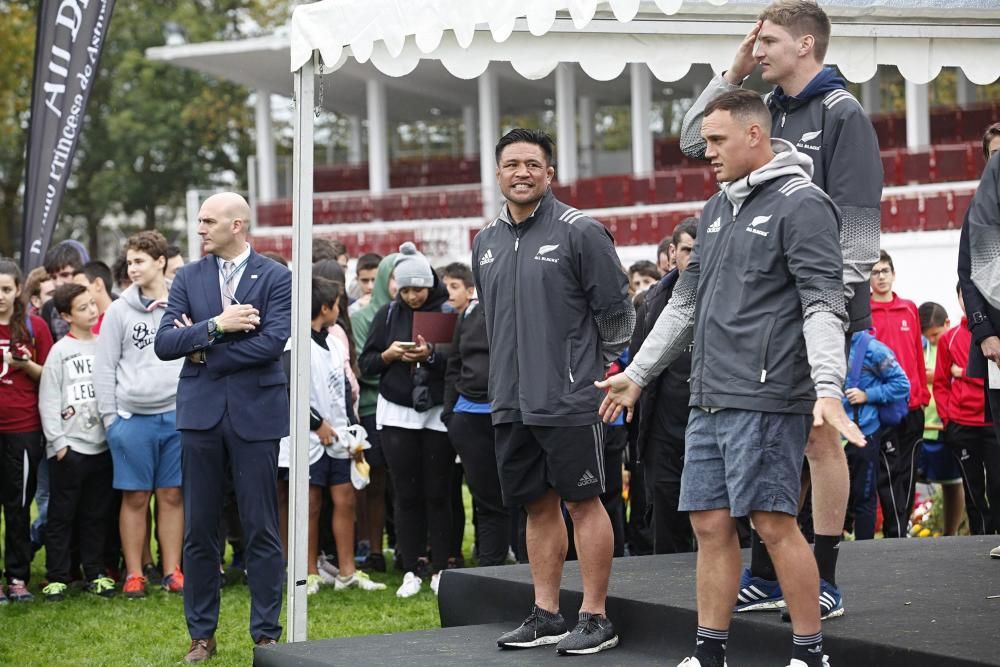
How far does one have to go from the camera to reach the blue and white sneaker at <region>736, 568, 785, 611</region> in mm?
5461

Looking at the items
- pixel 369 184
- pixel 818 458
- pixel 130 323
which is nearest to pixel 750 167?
pixel 818 458

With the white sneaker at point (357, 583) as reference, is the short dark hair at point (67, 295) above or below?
above

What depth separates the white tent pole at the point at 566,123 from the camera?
3048 cm

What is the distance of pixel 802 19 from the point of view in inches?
200

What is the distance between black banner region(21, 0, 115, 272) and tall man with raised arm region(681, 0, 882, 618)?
275 inches

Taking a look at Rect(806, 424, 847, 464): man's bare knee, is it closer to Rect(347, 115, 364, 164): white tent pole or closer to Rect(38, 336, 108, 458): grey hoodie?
Rect(38, 336, 108, 458): grey hoodie

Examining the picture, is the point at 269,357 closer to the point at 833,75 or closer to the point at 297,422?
the point at 297,422

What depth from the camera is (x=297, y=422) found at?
640cm

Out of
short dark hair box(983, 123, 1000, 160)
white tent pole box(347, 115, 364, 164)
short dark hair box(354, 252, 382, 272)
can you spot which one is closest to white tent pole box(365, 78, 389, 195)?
white tent pole box(347, 115, 364, 164)

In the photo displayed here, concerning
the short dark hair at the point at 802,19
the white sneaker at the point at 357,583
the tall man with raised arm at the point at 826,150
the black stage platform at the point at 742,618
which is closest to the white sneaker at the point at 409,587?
the white sneaker at the point at 357,583

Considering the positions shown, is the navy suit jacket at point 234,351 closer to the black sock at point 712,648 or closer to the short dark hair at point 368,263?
the black sock at point 712,648

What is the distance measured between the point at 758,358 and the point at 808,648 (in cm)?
95

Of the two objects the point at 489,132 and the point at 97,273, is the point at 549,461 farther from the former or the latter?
the point at 489,132

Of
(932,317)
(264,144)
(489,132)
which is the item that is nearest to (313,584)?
(932,317)
